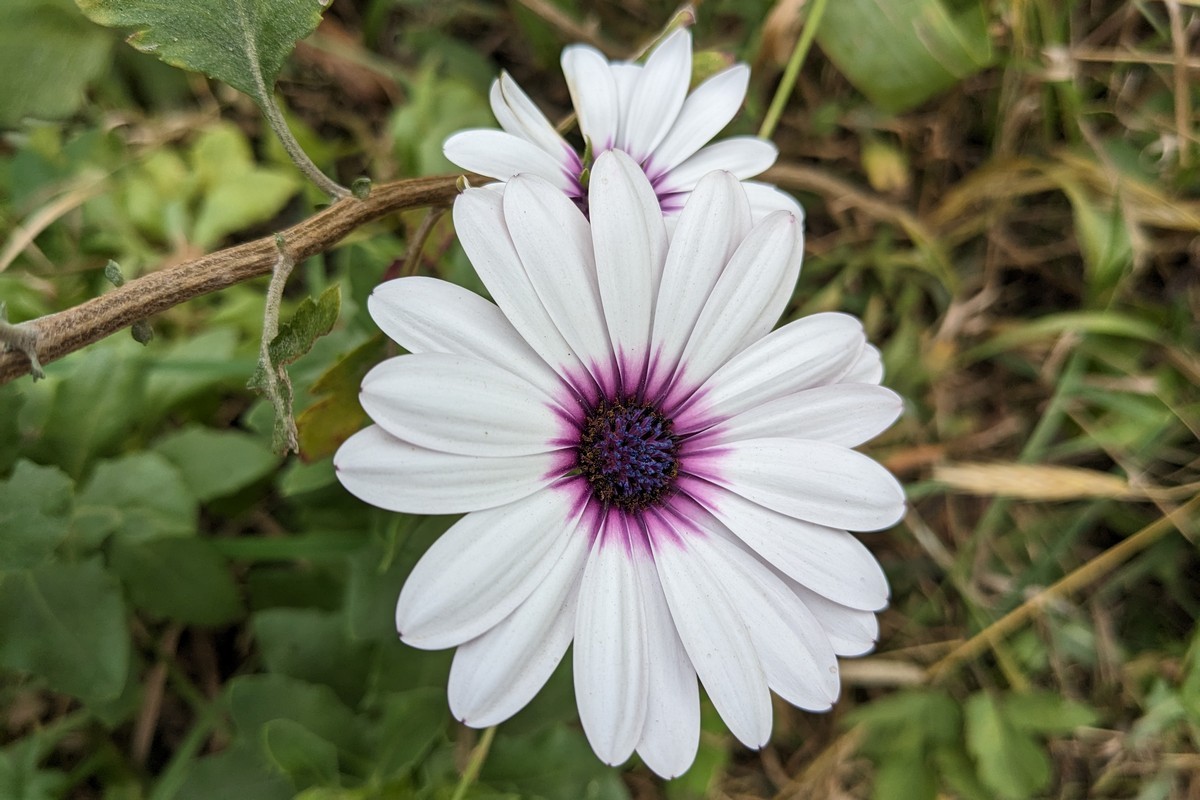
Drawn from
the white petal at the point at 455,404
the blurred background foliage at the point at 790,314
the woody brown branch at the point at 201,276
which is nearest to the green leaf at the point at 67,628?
the blurred background foliage at the point at 790,314

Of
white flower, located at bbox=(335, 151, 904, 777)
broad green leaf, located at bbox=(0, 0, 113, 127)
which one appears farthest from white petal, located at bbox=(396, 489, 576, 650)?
broad green leaf, located at bbox=(0, 0, 113, 127)

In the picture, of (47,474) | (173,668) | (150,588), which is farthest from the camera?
(173,668)

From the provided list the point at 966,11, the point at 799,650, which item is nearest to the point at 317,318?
the point at 799,650

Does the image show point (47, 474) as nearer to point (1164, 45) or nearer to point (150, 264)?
point (150, 264)

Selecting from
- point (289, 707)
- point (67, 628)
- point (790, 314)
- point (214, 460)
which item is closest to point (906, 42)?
point (790, 314)

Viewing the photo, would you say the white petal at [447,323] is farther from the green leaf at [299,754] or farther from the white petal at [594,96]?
the green leaf at [299,754]

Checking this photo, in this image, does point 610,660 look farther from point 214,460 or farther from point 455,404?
point 214,460
